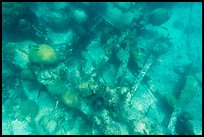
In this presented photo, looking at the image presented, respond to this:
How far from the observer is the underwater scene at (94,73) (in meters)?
6.55

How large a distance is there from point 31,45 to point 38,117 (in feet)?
7.62

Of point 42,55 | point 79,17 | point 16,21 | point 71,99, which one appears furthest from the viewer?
point 79,17

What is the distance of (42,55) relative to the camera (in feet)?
22.0

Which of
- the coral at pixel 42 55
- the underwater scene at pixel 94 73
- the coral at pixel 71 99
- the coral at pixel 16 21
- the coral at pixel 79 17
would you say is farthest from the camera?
the coral at pixel 79 17

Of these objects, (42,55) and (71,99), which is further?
(42,55)

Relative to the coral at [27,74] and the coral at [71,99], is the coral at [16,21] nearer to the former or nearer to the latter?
the coral at [27,74]

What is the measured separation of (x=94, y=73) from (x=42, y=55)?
1.78 m

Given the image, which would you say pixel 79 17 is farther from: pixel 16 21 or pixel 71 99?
pixel 71 99

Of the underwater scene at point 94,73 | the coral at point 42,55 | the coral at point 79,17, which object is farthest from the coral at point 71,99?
the coral at point 79,17

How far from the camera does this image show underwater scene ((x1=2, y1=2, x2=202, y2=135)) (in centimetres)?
655

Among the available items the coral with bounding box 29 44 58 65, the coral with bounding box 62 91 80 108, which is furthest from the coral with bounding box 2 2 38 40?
the coral with bounding box 62 91 80 108

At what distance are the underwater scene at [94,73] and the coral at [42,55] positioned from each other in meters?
0.03

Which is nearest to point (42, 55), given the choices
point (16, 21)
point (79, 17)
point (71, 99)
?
point (71, 99)

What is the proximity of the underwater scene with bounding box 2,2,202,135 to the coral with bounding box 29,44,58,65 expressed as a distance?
0.10 feet
